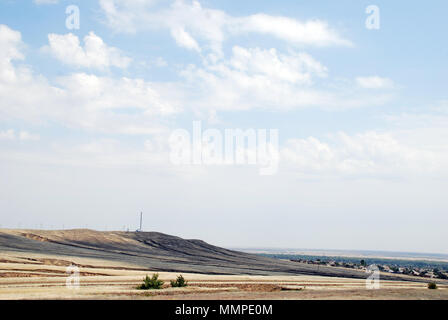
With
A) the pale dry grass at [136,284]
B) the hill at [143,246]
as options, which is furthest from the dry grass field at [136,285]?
the hill at [143,246]

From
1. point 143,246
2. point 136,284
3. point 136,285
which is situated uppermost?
point 136,285

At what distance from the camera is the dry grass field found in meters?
28.5

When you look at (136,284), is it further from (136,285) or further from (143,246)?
(143,246)

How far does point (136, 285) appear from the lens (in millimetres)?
40406

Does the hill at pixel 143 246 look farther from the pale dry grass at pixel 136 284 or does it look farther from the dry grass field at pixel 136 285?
the pale dry grass at pixel 136 284

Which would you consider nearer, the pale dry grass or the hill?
the pale dry grass

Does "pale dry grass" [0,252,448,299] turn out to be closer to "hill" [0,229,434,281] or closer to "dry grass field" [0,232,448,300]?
"dry grass field" [0,232,448,300]

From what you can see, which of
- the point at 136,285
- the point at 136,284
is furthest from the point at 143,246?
the point at 136,285

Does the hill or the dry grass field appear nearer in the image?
the dry grass field

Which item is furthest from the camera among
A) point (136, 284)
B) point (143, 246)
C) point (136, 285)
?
point (143, 246)

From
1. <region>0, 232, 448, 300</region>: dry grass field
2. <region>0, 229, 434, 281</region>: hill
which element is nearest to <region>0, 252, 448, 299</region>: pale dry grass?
<region>0, 232, 448, 300</region>: dry grass field

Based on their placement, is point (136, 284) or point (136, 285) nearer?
point (136, 285)
